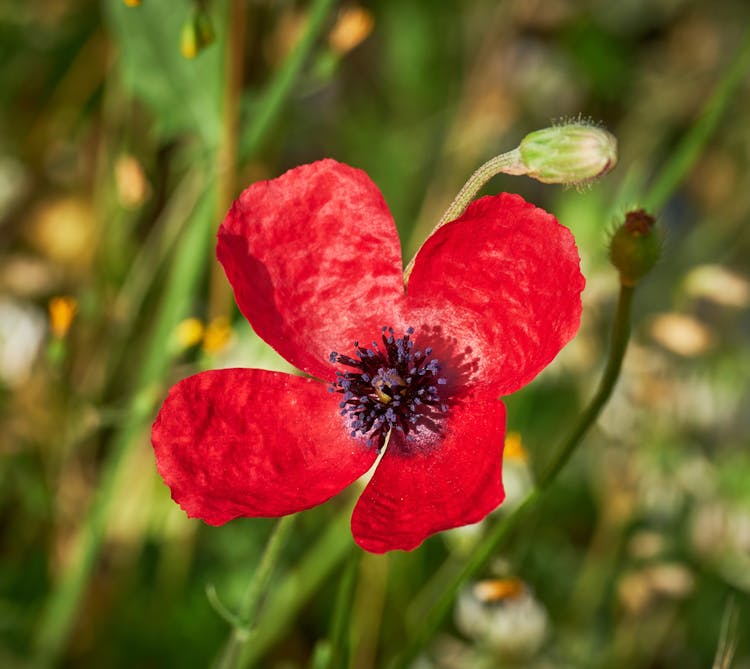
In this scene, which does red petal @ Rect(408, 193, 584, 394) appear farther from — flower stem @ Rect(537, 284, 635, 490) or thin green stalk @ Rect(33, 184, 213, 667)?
thin green stalk @ Rect(33, 184, 213, 667)

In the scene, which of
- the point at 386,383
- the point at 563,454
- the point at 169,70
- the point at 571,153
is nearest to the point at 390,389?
the point at 386,383

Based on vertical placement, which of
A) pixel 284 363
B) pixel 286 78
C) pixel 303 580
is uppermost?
pixel 286 78

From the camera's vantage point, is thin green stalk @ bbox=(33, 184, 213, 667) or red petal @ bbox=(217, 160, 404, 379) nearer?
red petal @ bbox=(217, 160, 404, 379)

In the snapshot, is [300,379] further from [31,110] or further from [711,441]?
[31,110]

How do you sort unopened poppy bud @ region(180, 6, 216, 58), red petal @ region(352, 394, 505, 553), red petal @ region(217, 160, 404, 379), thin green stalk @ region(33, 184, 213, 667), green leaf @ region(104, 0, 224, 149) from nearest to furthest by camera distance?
red petal @ region(352, 394, 505, 553)
red petal @ region(217, 160, 404, 379)
unopened poppy bud @ region(180, 6, 216, 58)
thin green stalk @ region(33, 184, 213, 667)
green leaf @ region(104, 0, 224, 149)

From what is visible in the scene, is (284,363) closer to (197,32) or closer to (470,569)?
(197,32)

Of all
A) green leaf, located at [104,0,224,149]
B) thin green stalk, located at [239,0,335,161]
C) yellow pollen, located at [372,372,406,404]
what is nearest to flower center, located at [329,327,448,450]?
yellow pollen, located at [372,372,406,404]

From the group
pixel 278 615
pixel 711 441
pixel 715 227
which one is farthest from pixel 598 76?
pixel 278 615
